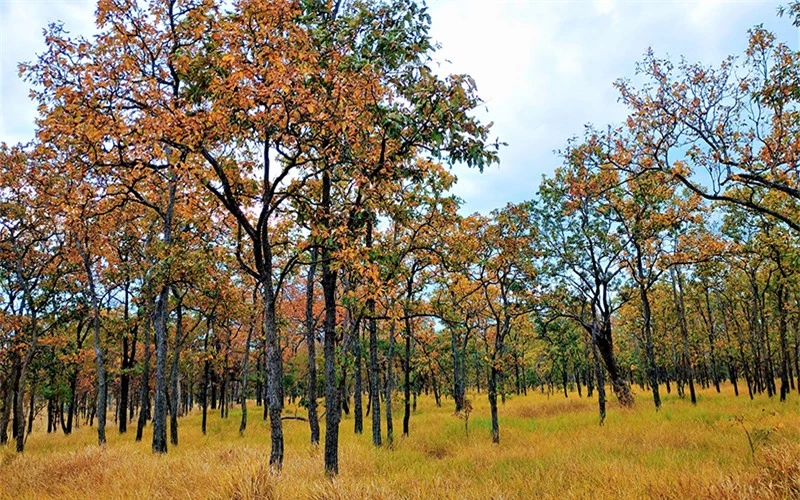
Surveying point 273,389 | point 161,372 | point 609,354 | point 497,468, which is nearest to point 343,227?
point 273,389

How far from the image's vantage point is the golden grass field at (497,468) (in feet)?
21.1

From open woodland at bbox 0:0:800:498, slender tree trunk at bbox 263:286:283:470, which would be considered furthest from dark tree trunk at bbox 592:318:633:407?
slender tree trunk at bbox 263:286:283:470

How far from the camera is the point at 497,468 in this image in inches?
417

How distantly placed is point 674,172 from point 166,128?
1183 cm

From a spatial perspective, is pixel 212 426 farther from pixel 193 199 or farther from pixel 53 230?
pixel 193 199

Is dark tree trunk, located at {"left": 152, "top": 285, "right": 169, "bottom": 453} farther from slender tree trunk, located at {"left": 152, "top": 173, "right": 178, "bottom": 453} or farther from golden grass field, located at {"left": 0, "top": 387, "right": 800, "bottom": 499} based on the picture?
golden grass field, located at {"left": 0, "top": 387, "right": 800, "bottom": 499}

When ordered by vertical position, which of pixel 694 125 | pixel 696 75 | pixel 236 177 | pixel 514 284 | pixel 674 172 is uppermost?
pixel 696 75

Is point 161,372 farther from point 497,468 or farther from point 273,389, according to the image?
point 497,468

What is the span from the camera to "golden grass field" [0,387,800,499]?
21.1 feet

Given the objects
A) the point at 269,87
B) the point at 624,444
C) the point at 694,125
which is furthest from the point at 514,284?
the point at 269,87

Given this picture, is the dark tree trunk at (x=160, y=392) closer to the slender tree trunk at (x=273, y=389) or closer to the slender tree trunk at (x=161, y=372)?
the slender tree trunk at (x=161, y=372)

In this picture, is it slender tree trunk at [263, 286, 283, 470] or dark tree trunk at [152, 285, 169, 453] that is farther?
dark tree trunk at [152, 285, 169, 453]

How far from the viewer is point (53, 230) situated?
1834 centimetres

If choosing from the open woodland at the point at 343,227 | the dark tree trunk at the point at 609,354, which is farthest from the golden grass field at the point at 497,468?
the dark tree trunk at the point at 609,354
